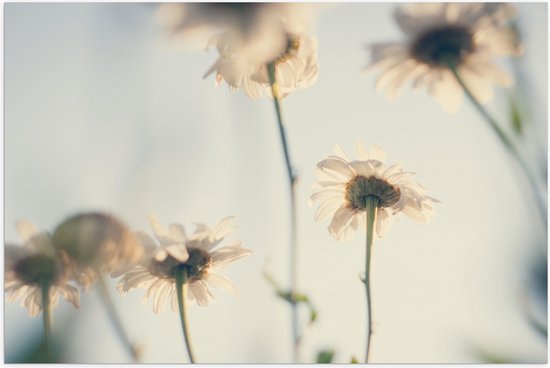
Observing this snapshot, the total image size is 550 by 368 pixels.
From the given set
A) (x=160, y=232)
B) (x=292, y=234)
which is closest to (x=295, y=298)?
(x=292, y=234)

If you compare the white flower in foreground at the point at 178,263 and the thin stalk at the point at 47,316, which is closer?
the thin stalk at the point at 47,316

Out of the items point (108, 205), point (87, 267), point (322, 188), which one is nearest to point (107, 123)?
point (108, 205)

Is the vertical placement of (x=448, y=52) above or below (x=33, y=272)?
above

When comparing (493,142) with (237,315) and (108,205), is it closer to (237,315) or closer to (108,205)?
(237,315)

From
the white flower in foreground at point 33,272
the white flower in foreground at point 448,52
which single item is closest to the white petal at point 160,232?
the white flower in foreground at point 33,272

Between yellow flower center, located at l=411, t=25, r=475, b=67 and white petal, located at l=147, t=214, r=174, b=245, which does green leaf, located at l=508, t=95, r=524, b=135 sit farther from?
white petal, located at l=147, t=214, r=174, b=245

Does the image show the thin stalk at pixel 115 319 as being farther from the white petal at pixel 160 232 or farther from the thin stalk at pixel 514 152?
the thin stalk at pixel 514 152

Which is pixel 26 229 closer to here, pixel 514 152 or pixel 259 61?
pixel 259 61
